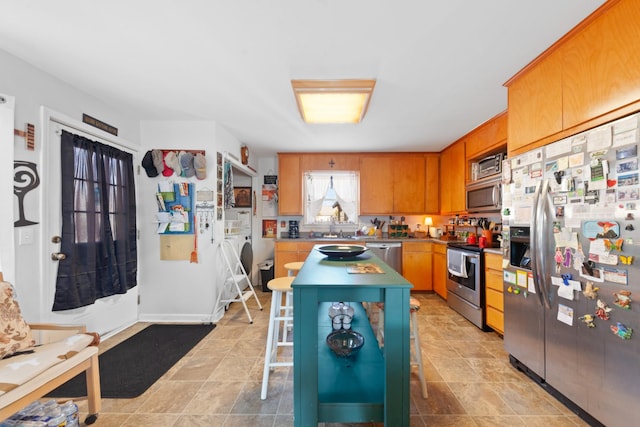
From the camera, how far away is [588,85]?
5.02 ft

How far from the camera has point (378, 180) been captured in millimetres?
4477

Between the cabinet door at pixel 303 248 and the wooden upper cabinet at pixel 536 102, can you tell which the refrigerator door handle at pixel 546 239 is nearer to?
the wooden upper cabinet at pixel 536 102

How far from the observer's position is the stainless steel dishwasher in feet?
13.5

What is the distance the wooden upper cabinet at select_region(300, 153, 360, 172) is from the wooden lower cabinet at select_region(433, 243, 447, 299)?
186 cm

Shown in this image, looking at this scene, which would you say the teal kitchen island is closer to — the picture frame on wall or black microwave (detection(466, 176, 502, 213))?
black microwave (detection(466, 176, 502, 213))

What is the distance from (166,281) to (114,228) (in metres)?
0.83

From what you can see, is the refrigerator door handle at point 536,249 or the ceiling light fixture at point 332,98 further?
the ceiling light fixture at point 332,98

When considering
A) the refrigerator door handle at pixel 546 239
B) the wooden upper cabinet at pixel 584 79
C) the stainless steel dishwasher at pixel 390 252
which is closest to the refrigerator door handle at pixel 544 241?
the refrigerator door handle at pixel 546 239

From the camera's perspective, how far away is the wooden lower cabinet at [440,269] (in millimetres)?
3756

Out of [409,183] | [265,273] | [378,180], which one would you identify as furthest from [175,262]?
[409,183]

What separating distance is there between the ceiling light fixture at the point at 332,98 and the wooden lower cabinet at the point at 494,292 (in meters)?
2.02

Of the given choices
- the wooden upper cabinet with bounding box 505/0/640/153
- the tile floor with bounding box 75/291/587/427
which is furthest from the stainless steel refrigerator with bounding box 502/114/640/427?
the tile floor with bounding box 75/291/587/427

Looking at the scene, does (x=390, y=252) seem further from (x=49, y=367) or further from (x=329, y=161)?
(x=49, y=367)

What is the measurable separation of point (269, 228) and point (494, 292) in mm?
3553
